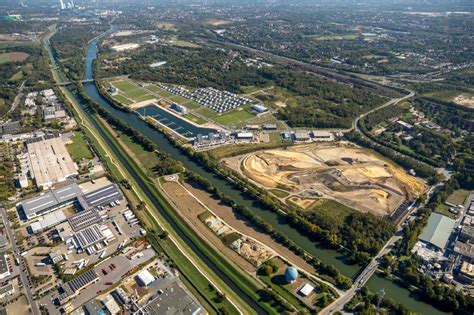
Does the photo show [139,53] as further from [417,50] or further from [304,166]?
[417,50]

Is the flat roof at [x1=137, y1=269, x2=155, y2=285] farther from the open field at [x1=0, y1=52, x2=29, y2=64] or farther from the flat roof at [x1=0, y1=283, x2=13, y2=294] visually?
the open field at [x1=0, y1=52, x2=29, y2=64]

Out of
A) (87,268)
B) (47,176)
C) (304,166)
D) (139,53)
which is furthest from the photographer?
→ (139,53)

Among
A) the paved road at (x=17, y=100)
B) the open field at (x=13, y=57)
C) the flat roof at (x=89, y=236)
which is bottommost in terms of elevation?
the flat roof at (x=89, y=236)

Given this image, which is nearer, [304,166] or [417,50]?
[304,166]

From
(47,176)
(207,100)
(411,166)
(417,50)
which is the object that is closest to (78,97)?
(207,100)

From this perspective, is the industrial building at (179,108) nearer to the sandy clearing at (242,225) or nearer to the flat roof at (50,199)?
the sandy clearing at (242,225)

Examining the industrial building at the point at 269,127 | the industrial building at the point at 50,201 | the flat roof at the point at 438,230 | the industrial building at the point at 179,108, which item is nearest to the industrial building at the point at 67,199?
the industrial building at the point at 50,201

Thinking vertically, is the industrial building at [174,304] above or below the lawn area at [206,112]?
below
